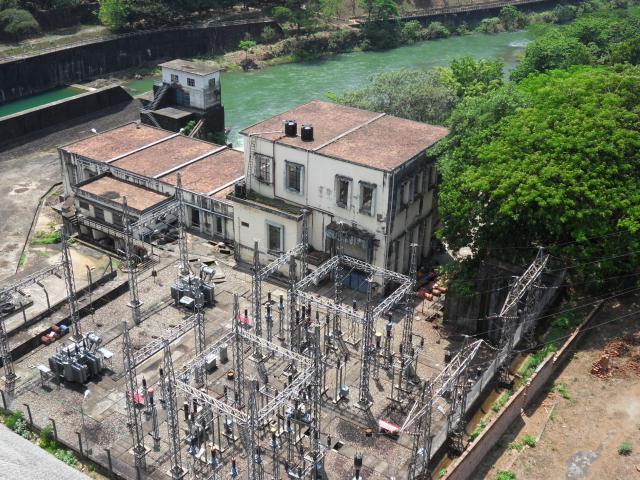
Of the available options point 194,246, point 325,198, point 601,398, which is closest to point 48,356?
point 194,246

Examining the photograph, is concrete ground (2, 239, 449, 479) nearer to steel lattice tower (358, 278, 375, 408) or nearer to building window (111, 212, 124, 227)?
steel lattice tower (358, 278, 375, 408)

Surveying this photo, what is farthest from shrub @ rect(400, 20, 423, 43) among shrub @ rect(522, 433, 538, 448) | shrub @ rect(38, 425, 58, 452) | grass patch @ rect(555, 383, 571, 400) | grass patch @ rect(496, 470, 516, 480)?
shrub @ rect(38, 425, 58, 452)

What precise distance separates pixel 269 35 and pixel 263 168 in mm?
62960

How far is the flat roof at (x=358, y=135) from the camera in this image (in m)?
38.8

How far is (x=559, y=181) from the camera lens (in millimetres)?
33000

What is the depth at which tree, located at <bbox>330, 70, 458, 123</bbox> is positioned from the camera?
5303cm

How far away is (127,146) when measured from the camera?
5112cm

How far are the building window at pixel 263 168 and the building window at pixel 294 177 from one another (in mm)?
1272

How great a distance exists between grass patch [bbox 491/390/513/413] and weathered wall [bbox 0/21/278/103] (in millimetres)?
65329

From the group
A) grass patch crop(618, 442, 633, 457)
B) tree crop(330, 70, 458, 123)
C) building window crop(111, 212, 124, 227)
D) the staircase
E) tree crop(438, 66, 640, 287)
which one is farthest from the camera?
the staircase

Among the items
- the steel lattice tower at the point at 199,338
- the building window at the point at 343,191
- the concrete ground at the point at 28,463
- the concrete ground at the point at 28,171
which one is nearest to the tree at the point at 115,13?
the concrete ground at the point at 28,171

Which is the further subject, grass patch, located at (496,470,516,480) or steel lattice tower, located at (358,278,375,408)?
steel lattice tower, located at (358,278,375,408)

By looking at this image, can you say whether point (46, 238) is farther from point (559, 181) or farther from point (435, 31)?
point (435, 31)

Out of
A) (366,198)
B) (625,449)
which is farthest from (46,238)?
(625,449)
